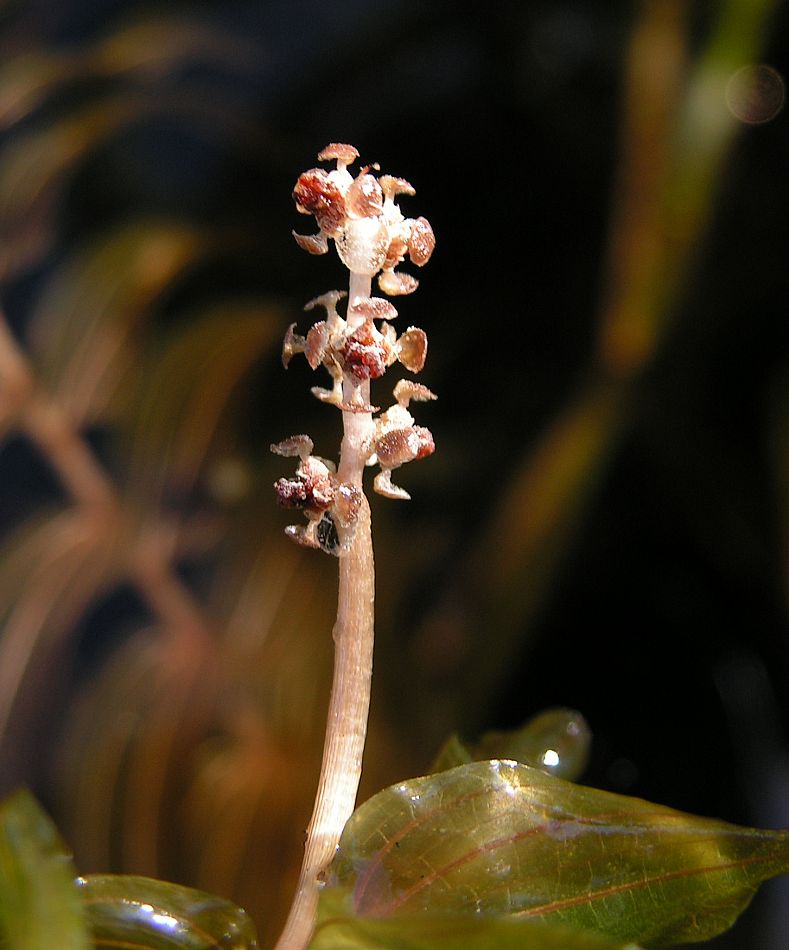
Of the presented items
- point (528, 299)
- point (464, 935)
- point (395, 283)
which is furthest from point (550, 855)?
point (528, 299)

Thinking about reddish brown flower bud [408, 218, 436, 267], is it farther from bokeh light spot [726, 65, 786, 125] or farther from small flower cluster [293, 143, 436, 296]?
bokeh light spot [726, 65, 786, 125]

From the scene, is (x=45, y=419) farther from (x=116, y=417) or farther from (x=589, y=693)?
(x=589, y=693)

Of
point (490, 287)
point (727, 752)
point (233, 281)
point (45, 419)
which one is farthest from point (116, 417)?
point (727, 752)

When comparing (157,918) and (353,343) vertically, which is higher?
(353,343)

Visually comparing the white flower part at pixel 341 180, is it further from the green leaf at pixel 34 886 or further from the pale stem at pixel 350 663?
the green leaf at pixel 34 886

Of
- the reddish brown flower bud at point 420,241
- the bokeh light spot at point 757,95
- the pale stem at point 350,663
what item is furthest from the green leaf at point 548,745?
the bokeh light spot at point 757,95

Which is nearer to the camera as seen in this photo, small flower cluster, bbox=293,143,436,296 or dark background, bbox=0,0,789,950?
small flower cluster, bbox=293,143,436,296

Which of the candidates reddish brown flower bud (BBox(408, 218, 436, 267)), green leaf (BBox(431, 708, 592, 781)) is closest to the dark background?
green leaf (BBox(431, 708, 592, 781))

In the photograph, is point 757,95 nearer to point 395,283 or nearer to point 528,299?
point 528,299
